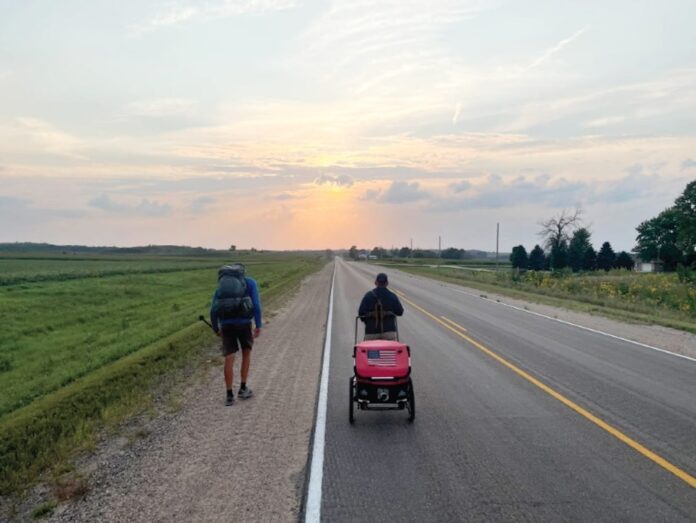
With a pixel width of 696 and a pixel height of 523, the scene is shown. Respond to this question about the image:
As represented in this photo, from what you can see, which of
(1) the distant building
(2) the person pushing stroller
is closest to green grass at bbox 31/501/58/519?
(2) the person pushing stroller

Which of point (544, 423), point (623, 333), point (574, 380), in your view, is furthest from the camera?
point (623, 333)

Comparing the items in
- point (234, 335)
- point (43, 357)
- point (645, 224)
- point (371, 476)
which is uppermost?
point (645, 224)

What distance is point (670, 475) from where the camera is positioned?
5.39 m

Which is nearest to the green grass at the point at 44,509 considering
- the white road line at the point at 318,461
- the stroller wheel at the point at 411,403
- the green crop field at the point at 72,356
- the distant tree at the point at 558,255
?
the green crop field at the point at 72,356

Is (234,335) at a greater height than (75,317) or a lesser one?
greater

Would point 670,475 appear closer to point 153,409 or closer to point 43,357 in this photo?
point 153,409

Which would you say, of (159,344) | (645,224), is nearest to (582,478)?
(159,344)

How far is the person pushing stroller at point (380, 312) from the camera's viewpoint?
8.09 metres

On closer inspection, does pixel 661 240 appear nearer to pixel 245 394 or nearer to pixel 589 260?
pixel 589 260

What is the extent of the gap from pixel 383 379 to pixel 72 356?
39.3 feet

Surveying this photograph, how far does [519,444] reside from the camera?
6.33 metres

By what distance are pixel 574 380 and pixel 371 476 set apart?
5572 mm

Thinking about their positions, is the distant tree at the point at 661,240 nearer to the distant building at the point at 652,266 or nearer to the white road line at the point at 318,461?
the distant building at the point at 652,266

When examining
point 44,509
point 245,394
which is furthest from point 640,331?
point 44,509
